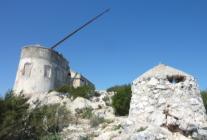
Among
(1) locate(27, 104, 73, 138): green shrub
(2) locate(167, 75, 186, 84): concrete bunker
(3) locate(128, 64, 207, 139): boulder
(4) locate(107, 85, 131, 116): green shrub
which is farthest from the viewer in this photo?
(4) locate(107, 85, 131, 116): green shrub

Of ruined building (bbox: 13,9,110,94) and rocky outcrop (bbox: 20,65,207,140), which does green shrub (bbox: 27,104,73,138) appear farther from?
ruined building (bbox: 13,9,110,94)

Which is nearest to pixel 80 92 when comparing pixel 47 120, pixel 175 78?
pixel 47 120

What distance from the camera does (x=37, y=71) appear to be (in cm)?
2592

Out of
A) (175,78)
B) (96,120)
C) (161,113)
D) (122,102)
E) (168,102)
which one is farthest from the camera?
(122,102)

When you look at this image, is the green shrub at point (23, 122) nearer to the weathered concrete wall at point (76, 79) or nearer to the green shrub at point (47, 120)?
the green shrub at point (47, 120)

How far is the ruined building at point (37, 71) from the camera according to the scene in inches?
1008

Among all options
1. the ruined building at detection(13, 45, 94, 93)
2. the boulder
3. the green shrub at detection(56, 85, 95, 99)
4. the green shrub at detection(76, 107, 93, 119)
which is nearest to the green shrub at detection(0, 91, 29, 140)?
the green shrub at detection(76, 107, 93, 119)

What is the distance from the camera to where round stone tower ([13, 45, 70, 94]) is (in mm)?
25578

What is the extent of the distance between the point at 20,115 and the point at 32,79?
11.8 meters

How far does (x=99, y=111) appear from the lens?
57.7 feet

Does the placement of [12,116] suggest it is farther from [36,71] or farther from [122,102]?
[36,71]

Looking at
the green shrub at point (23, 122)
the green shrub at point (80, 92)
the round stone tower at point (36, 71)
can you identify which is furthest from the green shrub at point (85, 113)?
the round stone tower at point (36, 71)

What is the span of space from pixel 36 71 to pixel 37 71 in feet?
0.25

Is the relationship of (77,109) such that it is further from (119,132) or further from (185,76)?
(185,76)
